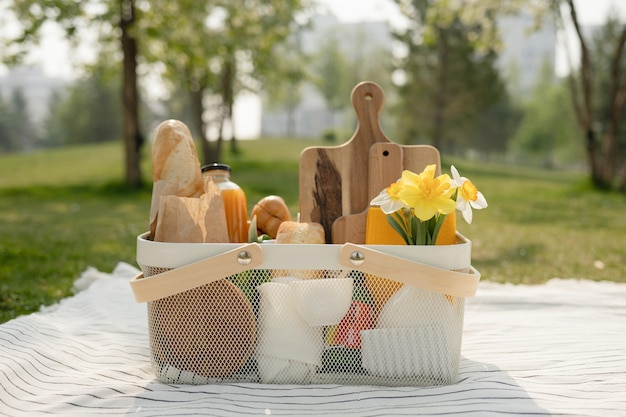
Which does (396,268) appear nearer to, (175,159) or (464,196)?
(464,196)

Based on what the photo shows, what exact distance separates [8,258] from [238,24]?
23.3ft

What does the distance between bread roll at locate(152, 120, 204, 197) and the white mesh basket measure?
260 mm

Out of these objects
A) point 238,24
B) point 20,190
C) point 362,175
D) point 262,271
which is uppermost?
point 238,24

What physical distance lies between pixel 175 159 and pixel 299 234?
47 cm

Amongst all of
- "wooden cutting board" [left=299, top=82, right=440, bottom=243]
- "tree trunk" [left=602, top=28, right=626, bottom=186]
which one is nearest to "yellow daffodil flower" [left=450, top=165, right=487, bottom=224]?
"wooden cutting board" [left=299, top=82, right=440, bottom=243]

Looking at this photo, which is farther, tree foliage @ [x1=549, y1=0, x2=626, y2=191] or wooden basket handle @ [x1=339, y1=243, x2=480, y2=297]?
tree foliage @ [x1=549, y1=0, x2=626, y2=191]

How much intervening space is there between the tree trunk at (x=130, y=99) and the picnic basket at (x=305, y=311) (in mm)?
8924

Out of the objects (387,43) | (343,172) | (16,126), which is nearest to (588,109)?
(343,172)

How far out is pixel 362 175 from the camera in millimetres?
2285

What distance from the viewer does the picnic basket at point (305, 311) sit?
5.83ft

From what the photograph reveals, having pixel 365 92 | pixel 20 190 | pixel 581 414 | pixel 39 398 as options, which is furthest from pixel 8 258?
pixel 20 190

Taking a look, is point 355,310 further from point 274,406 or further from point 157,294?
point 157,294

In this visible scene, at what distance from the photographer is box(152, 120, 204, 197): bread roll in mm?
2021

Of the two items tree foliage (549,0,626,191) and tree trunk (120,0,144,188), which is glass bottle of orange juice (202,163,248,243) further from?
tree foliage (549,0,626,191)
